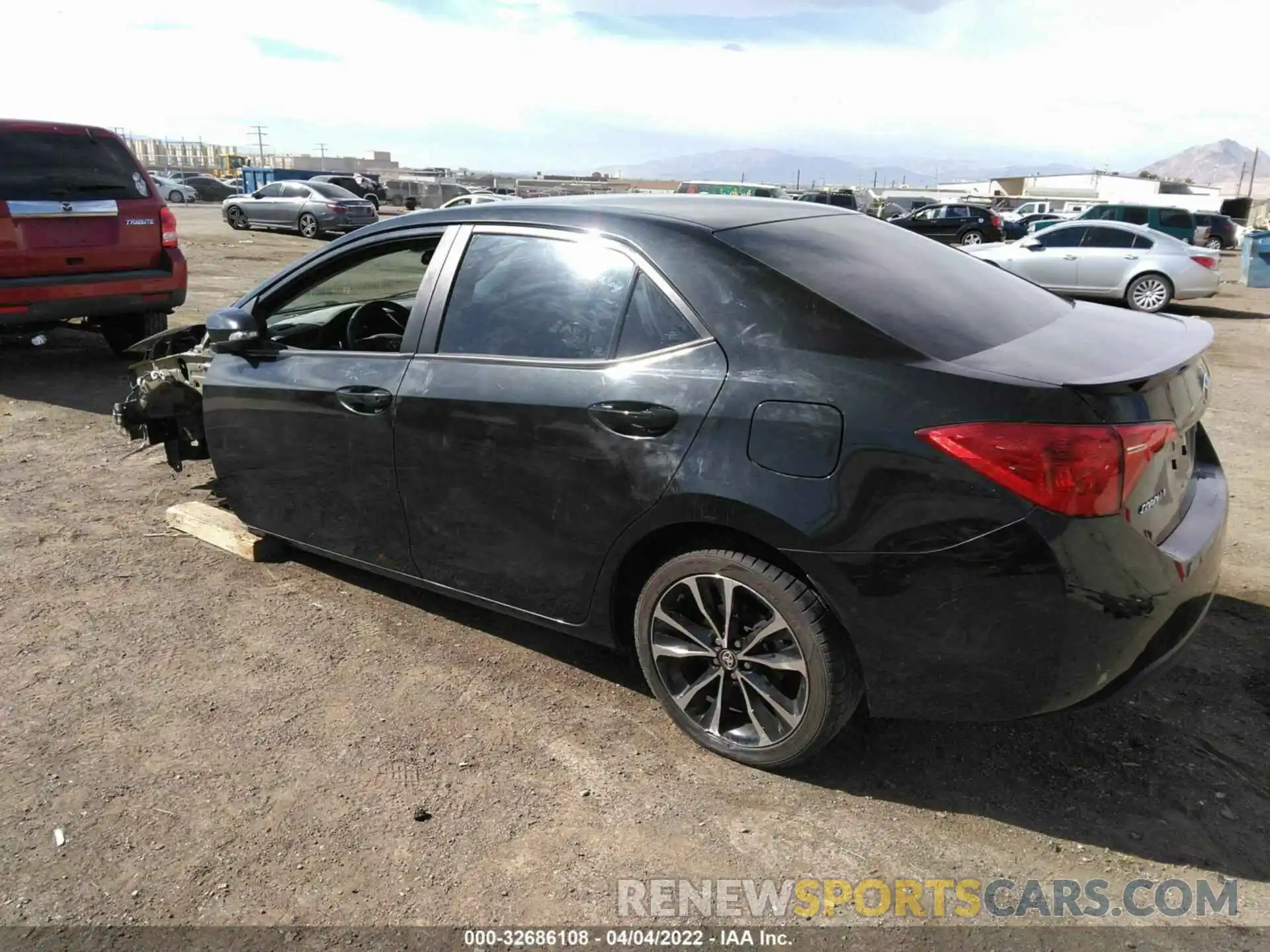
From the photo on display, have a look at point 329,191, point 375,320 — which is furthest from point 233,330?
point 329,191

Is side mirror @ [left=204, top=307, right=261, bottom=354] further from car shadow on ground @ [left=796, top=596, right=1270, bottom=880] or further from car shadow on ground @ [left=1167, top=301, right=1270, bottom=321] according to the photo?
car shadow on ground @ [left=1167, top=301, right=1270, bottom=321]

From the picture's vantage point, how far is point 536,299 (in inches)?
129

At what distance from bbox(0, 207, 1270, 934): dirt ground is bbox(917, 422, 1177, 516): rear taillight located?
104 cm

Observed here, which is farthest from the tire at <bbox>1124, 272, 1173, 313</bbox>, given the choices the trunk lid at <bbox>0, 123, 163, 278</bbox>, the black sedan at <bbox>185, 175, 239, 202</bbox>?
the black sedan at <bbox>185, 175, 239, 202</bbox>

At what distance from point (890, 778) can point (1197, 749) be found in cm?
105

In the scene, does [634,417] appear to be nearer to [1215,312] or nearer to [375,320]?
[375,320]

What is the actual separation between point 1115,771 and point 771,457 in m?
1.55

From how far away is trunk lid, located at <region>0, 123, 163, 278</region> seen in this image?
7.29m

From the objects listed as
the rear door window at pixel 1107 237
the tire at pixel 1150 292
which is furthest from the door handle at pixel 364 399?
the rear door window at pixel 1107 237

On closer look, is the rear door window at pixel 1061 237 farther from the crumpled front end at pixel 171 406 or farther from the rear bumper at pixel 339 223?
the rear bumper at pixel 339 223

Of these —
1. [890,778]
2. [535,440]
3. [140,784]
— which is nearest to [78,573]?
[140,784]

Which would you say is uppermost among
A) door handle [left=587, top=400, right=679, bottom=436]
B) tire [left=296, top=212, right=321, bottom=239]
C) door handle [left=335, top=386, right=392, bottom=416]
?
door handle [left=587, top=400, right=679, bottom=436]

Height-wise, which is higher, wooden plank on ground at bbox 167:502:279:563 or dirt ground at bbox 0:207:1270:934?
wooden plank on ground at bbox 167:502:279:563

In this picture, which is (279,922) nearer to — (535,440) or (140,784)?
(140,784)
